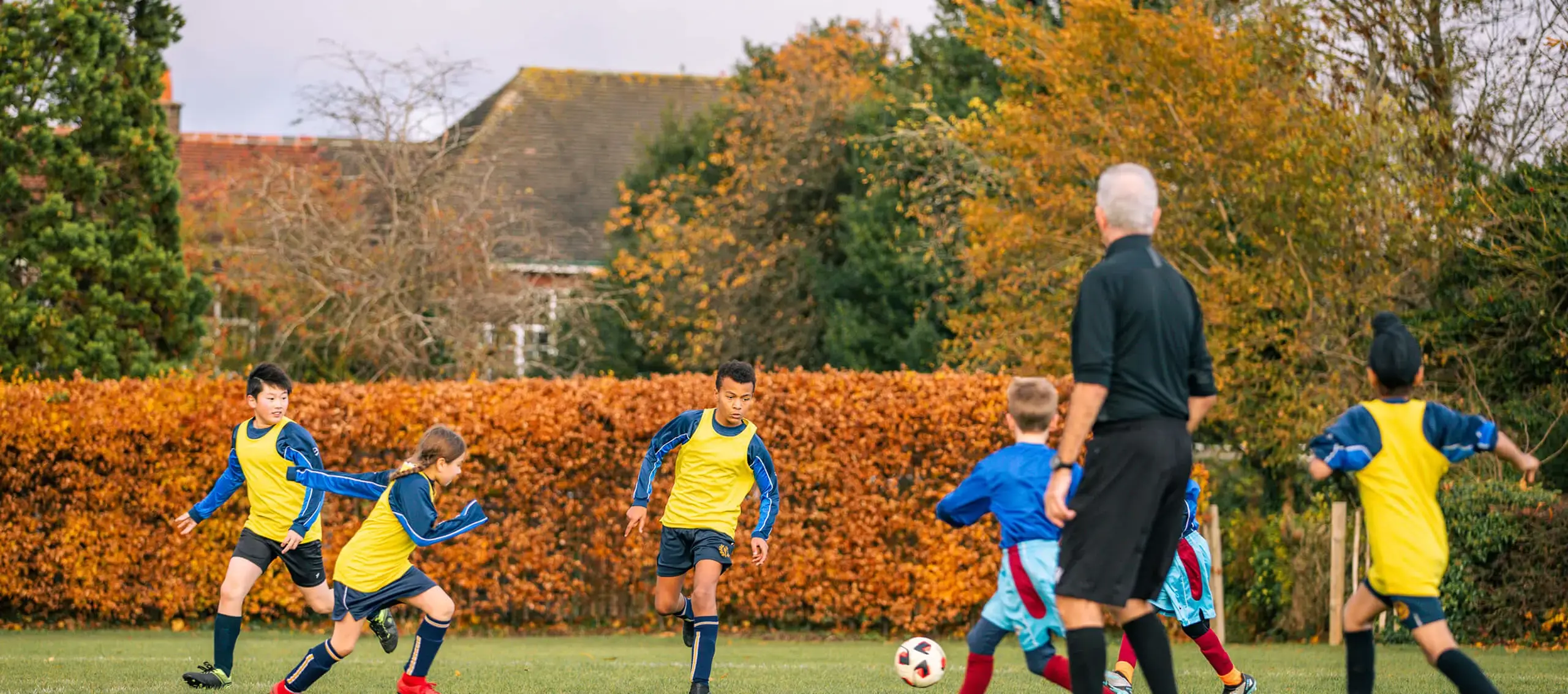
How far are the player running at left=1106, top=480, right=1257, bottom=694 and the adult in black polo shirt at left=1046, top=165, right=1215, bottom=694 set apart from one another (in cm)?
236

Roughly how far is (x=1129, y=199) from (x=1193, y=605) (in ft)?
10.8

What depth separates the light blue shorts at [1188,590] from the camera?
757 centimetres

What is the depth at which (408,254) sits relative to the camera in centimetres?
2119

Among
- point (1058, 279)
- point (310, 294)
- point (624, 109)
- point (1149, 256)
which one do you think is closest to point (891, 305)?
point (1058, 279)

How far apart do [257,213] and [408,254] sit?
10.7ft

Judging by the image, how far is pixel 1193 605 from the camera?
759 cm

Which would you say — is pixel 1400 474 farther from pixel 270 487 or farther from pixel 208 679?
pixel 208 679

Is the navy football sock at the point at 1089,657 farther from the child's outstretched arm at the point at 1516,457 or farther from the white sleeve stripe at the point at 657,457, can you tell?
the white sleeve stripe at the point at 657,457

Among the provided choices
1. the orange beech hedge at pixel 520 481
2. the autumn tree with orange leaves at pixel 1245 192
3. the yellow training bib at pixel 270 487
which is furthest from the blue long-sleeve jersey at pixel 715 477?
the autumn tree with orange leaves at pixel 1245 192

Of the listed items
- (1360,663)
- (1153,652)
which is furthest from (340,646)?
(1360,663)

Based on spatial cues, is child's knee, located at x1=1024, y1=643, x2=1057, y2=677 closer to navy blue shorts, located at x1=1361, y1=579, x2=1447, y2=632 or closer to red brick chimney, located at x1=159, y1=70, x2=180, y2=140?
navy blue shorts, located at x1=1361, y1=579, x2=1447, y2=632

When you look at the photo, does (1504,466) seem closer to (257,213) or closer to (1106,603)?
(1106,603)

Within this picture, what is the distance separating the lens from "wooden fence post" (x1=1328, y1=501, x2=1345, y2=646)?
1235 centimetres

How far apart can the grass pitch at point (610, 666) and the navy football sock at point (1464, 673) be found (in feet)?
9.96
